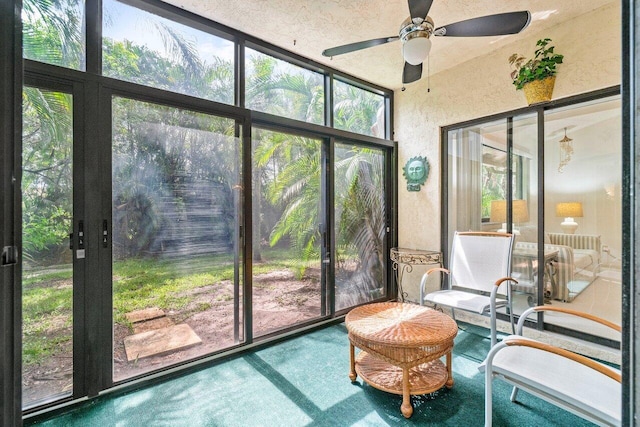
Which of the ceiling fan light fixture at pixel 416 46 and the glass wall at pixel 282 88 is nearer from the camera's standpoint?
the ceiling fan light fixture at pixel 416 46

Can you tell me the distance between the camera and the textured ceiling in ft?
7.85

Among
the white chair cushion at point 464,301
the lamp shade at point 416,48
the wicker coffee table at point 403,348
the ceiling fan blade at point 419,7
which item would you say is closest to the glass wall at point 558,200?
the white chair cushion at point 464,301

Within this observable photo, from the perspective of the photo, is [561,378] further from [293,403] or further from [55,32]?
[55,32]

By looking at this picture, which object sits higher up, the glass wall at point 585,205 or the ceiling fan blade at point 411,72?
the ceiling fan blade at point 411,72

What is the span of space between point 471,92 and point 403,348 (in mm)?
2814

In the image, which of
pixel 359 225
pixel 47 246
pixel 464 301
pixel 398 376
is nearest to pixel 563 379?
pixel 398 376

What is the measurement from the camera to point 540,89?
273cm

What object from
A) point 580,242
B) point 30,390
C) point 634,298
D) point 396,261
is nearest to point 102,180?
point 30,390

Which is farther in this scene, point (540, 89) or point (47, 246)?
point (540, 89)

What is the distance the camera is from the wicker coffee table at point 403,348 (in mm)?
1904

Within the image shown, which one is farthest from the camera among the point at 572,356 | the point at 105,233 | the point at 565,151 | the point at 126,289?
the point at 565,151

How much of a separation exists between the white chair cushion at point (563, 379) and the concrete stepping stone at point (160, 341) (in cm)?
214

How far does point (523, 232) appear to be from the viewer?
10.0 ft

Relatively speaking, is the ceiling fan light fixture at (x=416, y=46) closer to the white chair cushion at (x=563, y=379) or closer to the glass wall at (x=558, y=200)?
the glass wall at (x=558, y=200)
